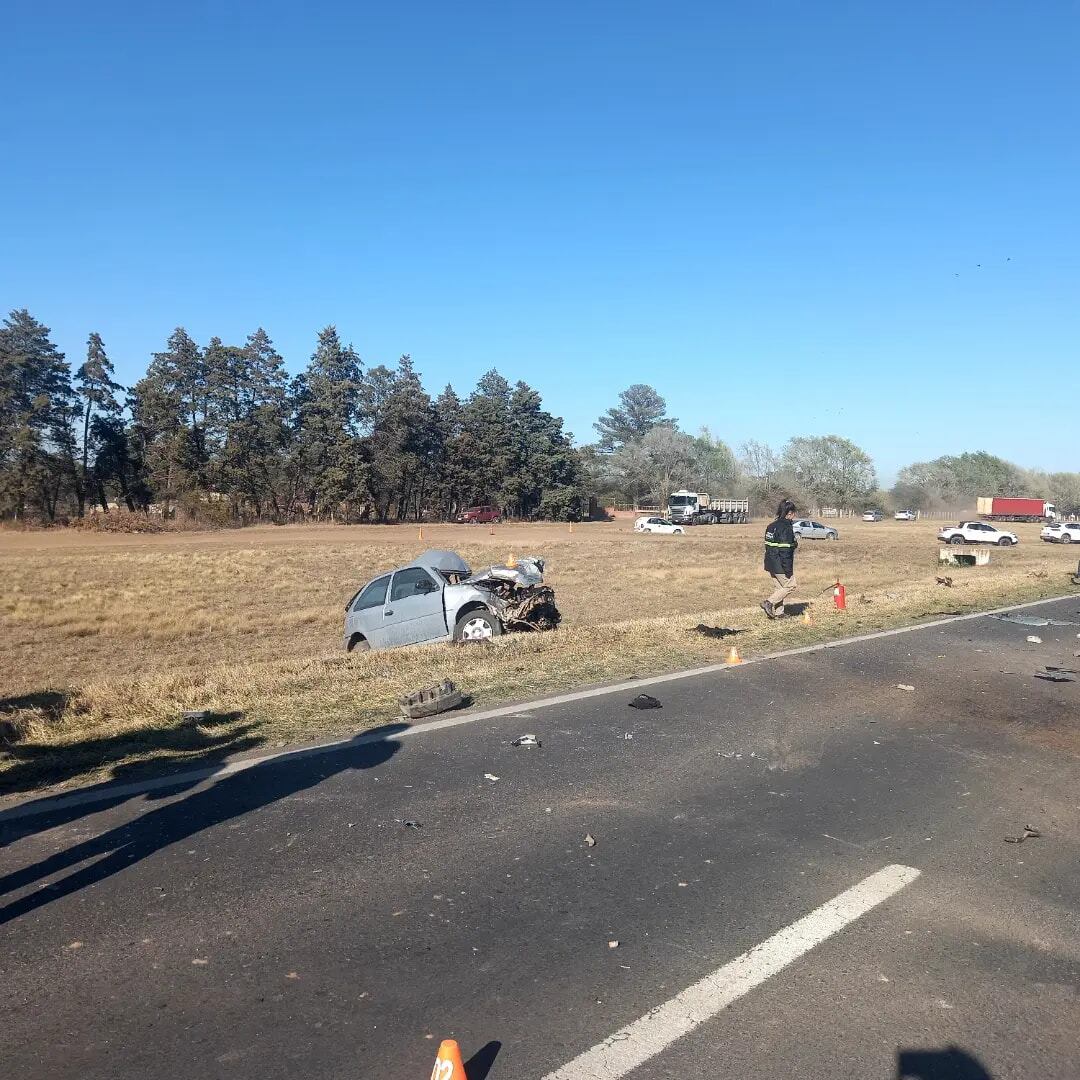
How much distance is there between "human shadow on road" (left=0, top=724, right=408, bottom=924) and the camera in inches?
169

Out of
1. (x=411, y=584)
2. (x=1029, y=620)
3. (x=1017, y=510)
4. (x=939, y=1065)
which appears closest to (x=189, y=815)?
(x=939, y=1065)

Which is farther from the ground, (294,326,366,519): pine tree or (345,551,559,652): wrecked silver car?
(294,326,366,519): pine tree

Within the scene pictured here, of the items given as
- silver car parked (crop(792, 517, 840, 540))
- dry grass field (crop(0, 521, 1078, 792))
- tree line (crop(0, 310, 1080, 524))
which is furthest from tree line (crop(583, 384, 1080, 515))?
dry grass field (crop(0, 521, 1078, 792))

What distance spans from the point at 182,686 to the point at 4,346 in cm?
6895

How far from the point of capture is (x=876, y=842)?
489 cm

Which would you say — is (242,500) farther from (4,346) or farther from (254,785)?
(254,785)

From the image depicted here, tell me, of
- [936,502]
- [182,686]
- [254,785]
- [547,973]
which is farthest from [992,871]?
[936,502]

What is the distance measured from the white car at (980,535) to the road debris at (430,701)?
52832 millimetres

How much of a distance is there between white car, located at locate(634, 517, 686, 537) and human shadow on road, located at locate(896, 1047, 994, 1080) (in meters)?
67.1

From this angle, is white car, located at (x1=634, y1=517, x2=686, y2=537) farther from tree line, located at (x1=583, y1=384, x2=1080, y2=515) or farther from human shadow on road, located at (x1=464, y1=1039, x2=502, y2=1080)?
human shadow on road, located at (x1=464, y1=1039, x2=502, y2=1080)

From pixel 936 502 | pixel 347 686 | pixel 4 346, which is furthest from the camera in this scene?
pixel 936 502

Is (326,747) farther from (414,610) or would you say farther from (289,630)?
(289,630)

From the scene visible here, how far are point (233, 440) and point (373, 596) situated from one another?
63045 mm

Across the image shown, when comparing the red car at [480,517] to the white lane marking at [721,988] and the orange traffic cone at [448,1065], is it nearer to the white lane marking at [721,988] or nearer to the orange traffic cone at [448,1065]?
the white lane marking at [721,988]
